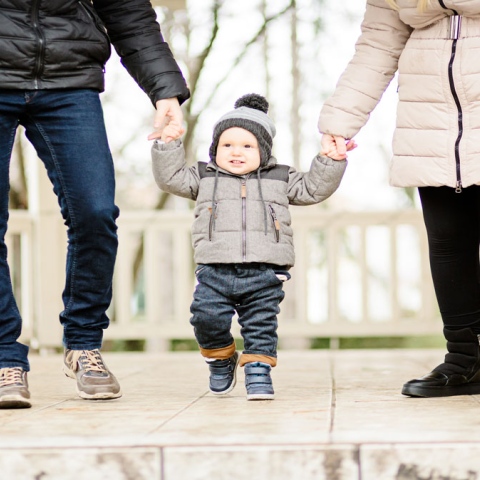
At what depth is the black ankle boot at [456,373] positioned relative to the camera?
8.65 feet

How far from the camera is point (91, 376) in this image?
8.75 feet

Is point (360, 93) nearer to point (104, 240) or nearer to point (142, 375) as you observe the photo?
point (104, 240)

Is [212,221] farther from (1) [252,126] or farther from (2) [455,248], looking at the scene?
(2) [455,248]

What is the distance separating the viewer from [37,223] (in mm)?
5008

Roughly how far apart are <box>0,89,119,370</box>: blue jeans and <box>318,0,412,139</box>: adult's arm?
25.8 inches

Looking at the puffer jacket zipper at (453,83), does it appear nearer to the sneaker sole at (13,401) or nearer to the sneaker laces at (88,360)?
the sneaker laces at (88,360)

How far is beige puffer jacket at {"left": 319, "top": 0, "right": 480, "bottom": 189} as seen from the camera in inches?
98.3

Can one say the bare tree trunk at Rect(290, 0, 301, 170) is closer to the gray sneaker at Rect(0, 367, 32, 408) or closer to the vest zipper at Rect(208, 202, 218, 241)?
the vest zipper at Rect(208, 202, 218, 241)

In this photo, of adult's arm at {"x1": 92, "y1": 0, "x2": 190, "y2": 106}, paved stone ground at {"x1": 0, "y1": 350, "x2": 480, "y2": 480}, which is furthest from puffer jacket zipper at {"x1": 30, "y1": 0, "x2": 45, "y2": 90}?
paved stone ground at {"x1": 0, "y1": 350, "x2": 480, "y2": 480}

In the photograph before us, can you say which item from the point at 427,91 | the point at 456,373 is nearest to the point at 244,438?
the point at 456,373

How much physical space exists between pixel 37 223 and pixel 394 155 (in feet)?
9.25

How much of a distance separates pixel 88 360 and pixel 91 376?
1.8 inches

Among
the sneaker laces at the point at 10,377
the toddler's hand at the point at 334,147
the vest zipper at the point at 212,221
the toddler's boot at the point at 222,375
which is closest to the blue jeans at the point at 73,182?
the sneaker laces at the point at 10,377

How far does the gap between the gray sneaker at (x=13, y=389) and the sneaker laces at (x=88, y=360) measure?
16 cm
